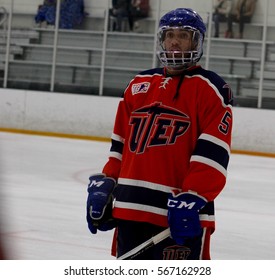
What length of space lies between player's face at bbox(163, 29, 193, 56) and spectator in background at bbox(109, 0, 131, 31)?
9.37 m

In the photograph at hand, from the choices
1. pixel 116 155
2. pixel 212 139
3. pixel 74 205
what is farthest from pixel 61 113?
pixel 212 139

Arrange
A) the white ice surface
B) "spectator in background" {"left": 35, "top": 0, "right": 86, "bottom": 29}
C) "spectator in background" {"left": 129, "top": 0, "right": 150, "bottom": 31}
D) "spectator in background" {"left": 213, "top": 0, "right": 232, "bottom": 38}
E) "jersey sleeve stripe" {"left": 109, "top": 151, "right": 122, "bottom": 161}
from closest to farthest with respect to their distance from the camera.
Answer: "jersey sleeve stripe" {"left": 109, "top": 151, "right": 122, "bottom": 161}
the white ice surface
"spectator in background" {"left": 213, "top": 0, "right": 232, "bottom": 38}
"spectator in background" {"left": 129, "top": 0, "right": 150, "bottom": 31}
"spectator in background" {"left": 35, "top": 0, "right": 86, "bottom": 29}

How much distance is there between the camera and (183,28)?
231 cm

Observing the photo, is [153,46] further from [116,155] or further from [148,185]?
[148,185]

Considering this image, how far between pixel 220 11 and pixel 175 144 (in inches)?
351

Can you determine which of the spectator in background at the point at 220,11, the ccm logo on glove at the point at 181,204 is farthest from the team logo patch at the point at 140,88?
the spectator in background at the point at 220,11

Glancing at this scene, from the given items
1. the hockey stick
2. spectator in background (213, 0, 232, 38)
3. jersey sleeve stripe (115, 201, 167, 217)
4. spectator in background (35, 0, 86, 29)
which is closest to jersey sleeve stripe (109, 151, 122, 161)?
jersey sleeve stripe (115, 201, 167, 217)

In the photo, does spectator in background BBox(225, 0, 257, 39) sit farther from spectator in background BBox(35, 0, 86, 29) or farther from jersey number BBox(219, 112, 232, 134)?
jersey number BBox(219, 112, 232, 134)

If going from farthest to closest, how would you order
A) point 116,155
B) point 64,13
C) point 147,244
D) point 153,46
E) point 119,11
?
point 64,13, point 119,11, point 153,46, point 116,155, point 147,244

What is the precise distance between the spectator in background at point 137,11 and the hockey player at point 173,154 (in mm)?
9294

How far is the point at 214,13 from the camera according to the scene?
10930 mm

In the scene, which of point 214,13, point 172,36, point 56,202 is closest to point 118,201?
point 172,36

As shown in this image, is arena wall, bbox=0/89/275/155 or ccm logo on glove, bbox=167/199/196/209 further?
arena wall, bbox=0/89/275/155

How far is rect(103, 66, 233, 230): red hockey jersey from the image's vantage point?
2215 mm
